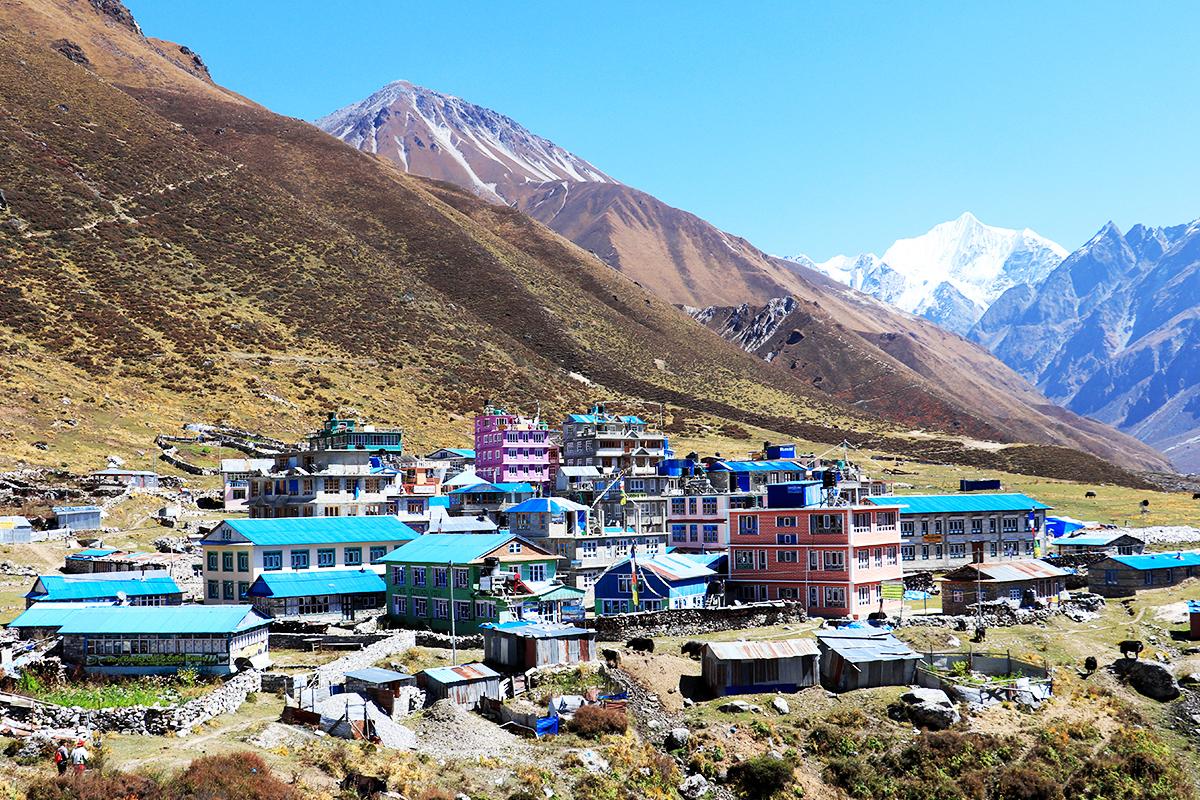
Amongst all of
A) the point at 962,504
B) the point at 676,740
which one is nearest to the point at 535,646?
the point at 676,740

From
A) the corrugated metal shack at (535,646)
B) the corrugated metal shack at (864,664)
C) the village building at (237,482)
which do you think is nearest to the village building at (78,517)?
the village building at (237,482)

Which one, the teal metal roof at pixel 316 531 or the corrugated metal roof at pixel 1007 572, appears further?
the corrugated metal roof at pixel 1007 572

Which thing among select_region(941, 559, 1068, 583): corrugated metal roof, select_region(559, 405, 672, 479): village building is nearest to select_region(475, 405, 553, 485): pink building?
select_region(559, 405, 672, 479): village building

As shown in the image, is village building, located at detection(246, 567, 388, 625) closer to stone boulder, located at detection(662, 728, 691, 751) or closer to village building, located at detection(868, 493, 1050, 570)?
stone boulder, located at detection(662, 728, 691, 751)

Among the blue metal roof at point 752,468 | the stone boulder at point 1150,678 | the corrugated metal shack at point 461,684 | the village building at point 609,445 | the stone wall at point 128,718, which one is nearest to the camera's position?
the stone wall at point 128,718

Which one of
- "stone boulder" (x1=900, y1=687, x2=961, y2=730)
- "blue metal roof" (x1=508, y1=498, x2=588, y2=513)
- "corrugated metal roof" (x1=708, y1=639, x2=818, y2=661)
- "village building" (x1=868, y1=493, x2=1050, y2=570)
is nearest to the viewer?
"stone boulder" (x1=900, y1=687, x2=961, y2=730)

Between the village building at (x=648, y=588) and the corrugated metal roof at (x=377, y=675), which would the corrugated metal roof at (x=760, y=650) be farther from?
the corrugated metal roof at (x=377, y=675)
